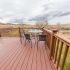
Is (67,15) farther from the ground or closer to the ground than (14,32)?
farther from the ground

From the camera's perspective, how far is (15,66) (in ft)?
9.61

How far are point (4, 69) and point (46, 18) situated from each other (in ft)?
59.2

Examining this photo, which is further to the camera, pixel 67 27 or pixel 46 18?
pixel 46 18

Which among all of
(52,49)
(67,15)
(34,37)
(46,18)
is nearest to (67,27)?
(67,15)

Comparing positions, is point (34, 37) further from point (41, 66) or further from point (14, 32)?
point (41, 66)

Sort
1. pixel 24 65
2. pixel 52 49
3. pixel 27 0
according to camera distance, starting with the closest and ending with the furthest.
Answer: pixel 24 65, pixel 52 49, pixel 27 0

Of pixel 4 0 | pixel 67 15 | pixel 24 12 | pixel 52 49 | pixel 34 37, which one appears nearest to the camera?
pixel 52 49

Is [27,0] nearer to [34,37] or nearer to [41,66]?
[34,37]

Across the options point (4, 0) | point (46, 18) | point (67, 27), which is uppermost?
point (4, 0)

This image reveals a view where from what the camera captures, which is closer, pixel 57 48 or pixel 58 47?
pixel 57 48

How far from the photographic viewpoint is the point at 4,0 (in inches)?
350

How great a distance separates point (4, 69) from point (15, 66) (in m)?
0.30

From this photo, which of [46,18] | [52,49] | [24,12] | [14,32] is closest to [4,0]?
[14,32]

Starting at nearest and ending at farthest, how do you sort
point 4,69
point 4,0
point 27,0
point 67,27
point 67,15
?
point 4,69 → point 4,0 → point 27,0 → point 67,27 → point 67,15
